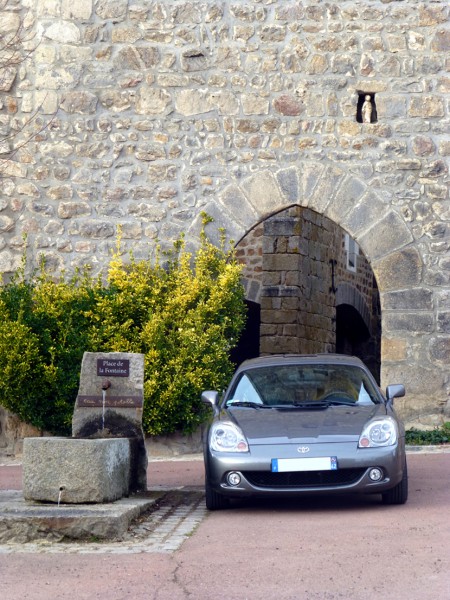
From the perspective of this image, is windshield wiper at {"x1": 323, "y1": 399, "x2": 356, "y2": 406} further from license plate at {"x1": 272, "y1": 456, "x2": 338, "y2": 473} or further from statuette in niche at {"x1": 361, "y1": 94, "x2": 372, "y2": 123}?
statuette in niche at {"x1": 361, "y1": 94, "x2": 372, "y2": 123}

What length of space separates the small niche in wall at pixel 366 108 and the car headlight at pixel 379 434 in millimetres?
5965

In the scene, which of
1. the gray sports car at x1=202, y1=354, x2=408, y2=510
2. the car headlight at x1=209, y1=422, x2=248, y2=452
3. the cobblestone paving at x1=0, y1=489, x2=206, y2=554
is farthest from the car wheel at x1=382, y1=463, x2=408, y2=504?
the cobblestone paving at x1=0, y1=489, x2=206, y2=554

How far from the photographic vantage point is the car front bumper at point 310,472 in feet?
26.8

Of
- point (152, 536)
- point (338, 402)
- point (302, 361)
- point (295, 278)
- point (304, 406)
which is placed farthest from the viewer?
point (295, 278)

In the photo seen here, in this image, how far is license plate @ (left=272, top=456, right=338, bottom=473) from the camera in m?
8.12

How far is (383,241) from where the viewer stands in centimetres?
1342

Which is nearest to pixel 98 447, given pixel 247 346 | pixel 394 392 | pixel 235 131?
pixel 394 392

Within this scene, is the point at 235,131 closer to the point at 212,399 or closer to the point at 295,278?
the point at 212,399

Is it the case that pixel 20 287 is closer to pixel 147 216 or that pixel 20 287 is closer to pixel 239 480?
pixel 147 216

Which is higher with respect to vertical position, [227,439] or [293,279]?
[293,279]

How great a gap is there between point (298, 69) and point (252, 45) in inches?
24.5

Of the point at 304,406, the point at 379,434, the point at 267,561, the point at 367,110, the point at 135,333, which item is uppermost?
the point at 367,110

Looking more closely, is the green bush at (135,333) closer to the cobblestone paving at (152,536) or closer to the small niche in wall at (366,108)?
the small niche in wall at (366,108)

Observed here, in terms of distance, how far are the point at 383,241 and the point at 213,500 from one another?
5640 millimetres
